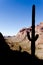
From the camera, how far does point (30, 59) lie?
37.3 ft

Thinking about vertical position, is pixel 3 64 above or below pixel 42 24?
below

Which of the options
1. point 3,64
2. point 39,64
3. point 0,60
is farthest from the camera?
point 39,64

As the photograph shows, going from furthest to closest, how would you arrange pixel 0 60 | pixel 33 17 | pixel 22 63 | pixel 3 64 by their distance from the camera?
pixel 33 17
pixel 22 63
pixel 0 60
pixel 3 64

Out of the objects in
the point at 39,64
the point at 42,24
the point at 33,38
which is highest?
the point at 42,24

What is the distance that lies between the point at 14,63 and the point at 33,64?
1.65m

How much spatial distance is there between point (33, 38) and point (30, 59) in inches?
67.2

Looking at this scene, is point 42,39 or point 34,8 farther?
point 42,39

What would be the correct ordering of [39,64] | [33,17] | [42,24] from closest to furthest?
[39,64], [33,17], [42,24]

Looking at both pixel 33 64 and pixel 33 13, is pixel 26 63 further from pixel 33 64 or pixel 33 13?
pixel 33 13

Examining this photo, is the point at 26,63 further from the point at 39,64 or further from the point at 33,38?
the point at 33,38

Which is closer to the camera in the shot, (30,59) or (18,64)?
(18,64)

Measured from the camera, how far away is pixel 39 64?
1056cm

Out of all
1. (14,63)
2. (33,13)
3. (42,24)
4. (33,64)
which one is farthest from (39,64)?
(42,24)

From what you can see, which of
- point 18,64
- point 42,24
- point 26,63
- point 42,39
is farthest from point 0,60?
point 42,24
